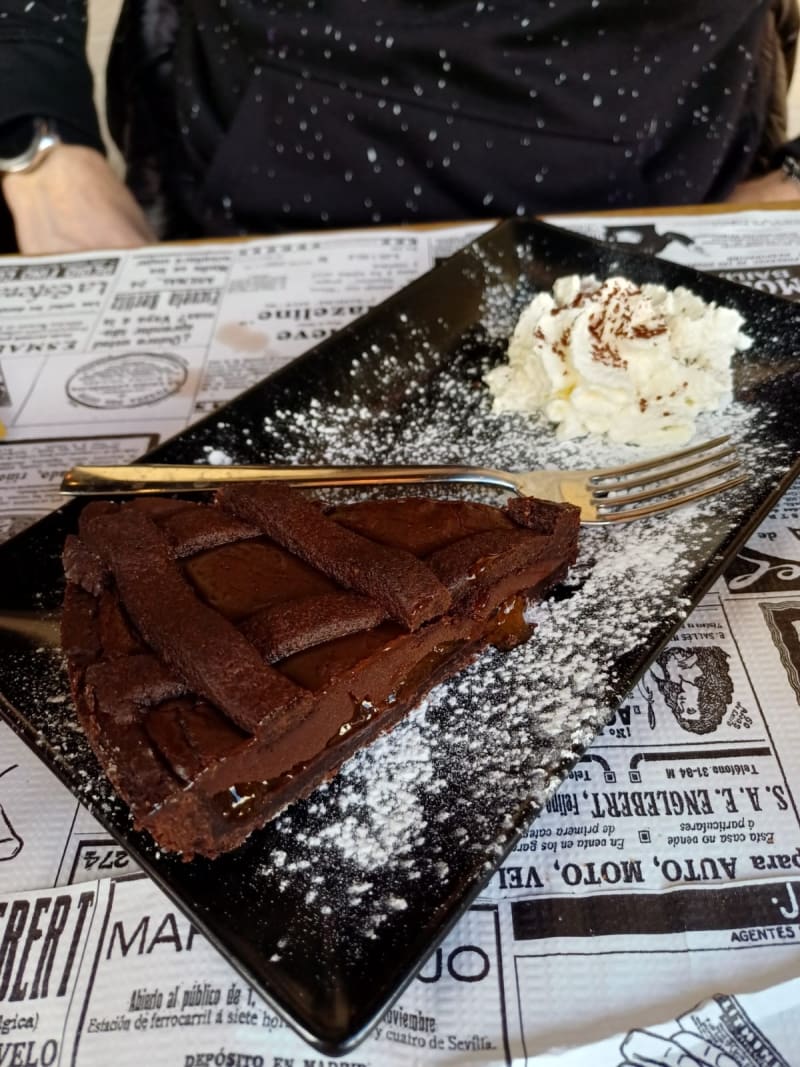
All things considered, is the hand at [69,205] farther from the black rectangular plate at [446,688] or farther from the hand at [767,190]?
the hand at [767,190]

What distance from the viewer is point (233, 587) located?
792mm

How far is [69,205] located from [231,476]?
111 cm

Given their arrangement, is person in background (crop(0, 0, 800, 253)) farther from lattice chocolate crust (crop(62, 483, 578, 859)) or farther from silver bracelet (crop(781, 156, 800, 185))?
lattice chocolate crust (crop(62, 483, 578, 859))

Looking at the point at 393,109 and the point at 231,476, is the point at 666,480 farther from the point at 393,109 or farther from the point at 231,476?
the point at 393,109

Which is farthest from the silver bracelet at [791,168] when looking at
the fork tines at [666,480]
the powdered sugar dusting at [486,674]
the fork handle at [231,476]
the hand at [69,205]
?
the hand at [69,205]

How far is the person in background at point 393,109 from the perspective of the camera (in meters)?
1.55

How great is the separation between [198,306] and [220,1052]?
123 centimetres

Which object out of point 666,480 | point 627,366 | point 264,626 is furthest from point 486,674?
point 627,366

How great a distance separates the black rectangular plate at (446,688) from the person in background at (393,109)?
0.35 metres

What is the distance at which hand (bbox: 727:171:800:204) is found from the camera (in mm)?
1705

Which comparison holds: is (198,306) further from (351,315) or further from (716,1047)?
(716,1047)

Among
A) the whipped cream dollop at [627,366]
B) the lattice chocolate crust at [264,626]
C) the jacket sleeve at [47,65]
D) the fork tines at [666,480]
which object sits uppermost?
the jacket sleeve at [47,65]

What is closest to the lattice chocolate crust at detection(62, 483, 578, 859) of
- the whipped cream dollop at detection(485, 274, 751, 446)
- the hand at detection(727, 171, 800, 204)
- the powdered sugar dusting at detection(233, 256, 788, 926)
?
the powdered sugar dusting at detection(233, 256, 788, 926)

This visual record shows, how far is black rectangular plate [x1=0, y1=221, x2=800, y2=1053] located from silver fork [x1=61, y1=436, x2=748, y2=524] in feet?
0.11
